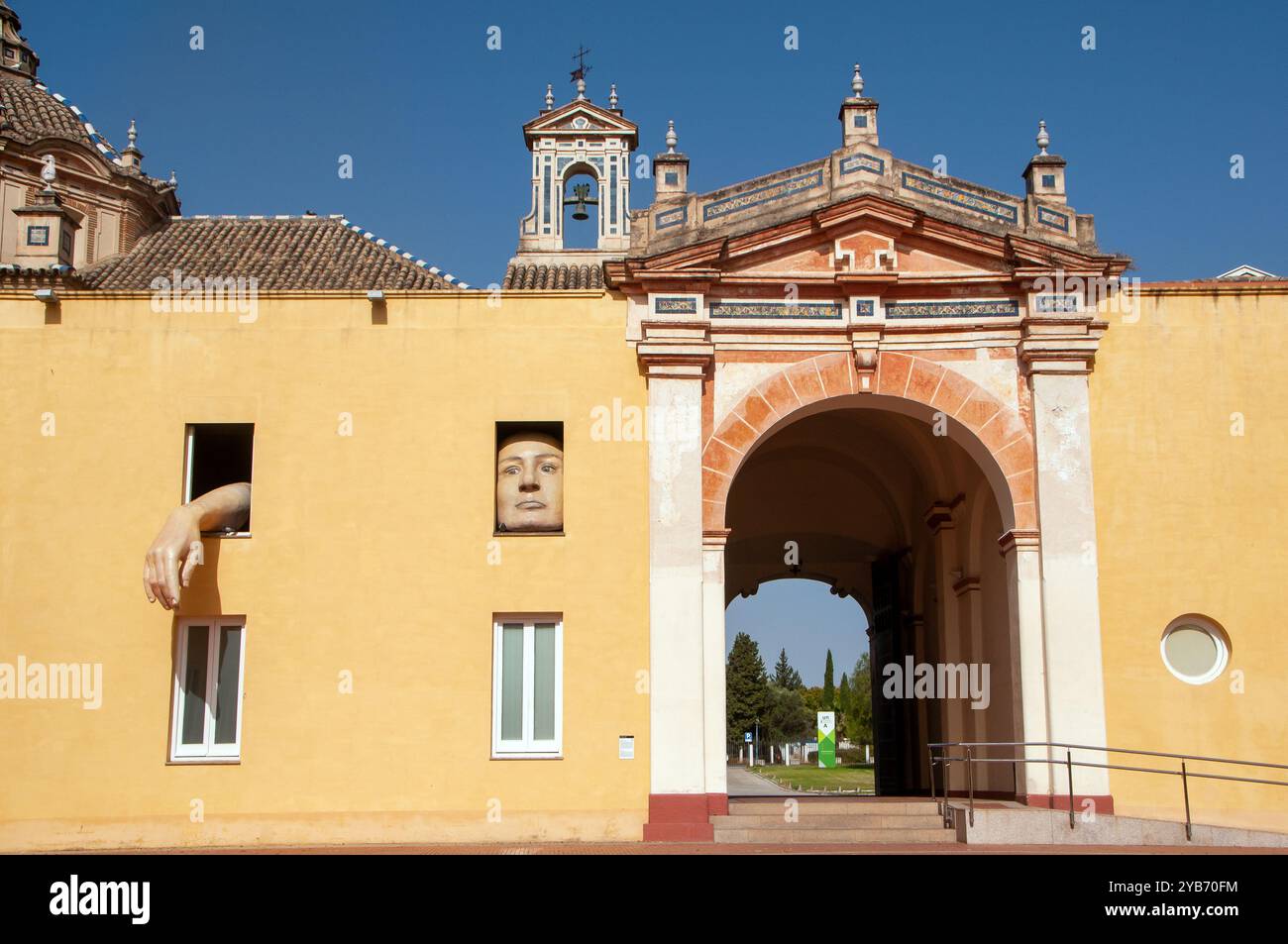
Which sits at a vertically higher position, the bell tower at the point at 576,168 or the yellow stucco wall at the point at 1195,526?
the bell tower at the point at 576,168

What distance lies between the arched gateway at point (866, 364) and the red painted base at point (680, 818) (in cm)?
2

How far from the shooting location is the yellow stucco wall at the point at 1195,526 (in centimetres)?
1609

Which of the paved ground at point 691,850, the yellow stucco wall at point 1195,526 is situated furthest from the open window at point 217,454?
the yellow stucco wall at point 1195,526

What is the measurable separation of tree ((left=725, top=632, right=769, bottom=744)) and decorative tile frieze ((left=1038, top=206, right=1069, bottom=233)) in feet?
188

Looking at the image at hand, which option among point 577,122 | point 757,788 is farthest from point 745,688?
point 577,122

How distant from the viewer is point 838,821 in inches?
608

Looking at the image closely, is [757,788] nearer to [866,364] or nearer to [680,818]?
[680,818]

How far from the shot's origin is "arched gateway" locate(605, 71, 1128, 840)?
1611 cm

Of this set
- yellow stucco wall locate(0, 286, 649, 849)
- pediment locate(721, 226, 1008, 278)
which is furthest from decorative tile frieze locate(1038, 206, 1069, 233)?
yellow stucco wall locate(0, 286, 649, 849)

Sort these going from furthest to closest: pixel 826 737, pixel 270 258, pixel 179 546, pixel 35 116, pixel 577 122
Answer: pixel 826 737, pixel 577 122, pixel 35 116, pixel 270 258, pixel 179 546

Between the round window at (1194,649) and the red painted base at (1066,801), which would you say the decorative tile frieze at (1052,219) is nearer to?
the round window at (1194,649)

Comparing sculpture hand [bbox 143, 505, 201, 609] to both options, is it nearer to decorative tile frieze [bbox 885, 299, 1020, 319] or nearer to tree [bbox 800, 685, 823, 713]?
decorative tile frieze [bbox 885, 299, 1020, 319]

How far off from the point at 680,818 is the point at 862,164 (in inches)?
313

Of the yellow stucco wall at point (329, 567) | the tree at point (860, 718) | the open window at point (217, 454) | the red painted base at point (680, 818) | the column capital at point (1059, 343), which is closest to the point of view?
the red painted base at point (680, 818)
